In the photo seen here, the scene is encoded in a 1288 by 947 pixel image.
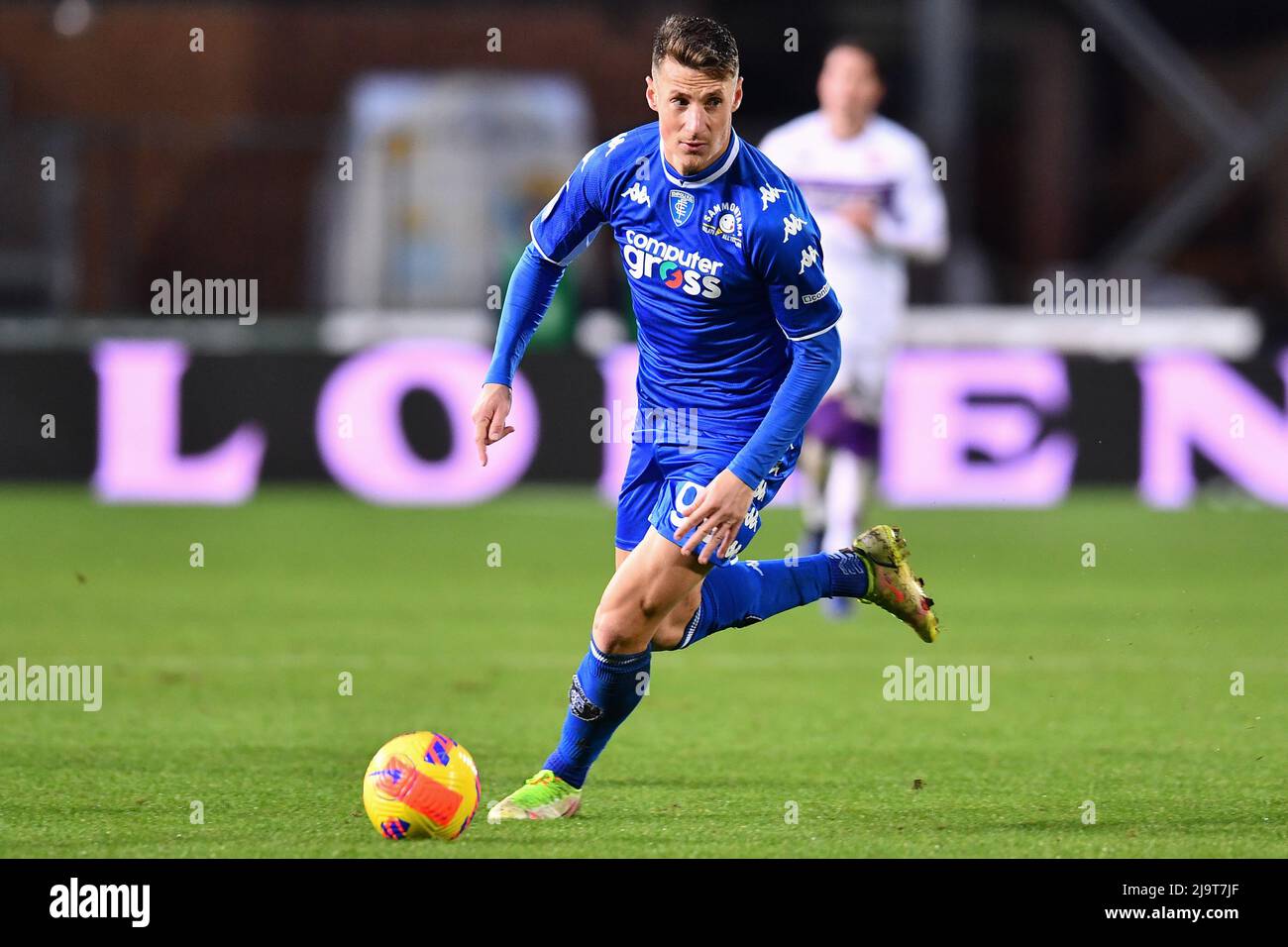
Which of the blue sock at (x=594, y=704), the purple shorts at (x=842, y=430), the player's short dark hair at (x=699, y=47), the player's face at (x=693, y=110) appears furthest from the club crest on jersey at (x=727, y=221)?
the purple shorts at (x=842, y=430)

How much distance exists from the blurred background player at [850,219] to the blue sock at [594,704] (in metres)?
3.89

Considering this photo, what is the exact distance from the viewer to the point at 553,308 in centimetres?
1487

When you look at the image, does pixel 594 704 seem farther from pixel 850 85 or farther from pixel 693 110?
pixel 850 85

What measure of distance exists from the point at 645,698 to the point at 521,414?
6312mm

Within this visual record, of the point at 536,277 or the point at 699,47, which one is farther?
the point at 536,277

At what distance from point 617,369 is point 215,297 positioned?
500 cm

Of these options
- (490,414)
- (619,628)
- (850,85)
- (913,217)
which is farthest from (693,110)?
(913,217)

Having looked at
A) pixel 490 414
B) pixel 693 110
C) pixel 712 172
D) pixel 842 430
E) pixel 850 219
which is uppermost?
pixel 850 219

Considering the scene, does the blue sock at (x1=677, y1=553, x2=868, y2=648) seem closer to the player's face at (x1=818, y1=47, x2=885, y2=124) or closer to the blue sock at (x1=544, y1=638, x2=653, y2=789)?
the blue sock at (x1=544, y1=638, x2=653, y2=789)

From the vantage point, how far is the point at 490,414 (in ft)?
17.5

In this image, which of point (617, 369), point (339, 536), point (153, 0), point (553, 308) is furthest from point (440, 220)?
point (153, 0)

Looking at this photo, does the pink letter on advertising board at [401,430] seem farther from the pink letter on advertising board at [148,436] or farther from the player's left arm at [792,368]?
the player's left arm at [792,368]
